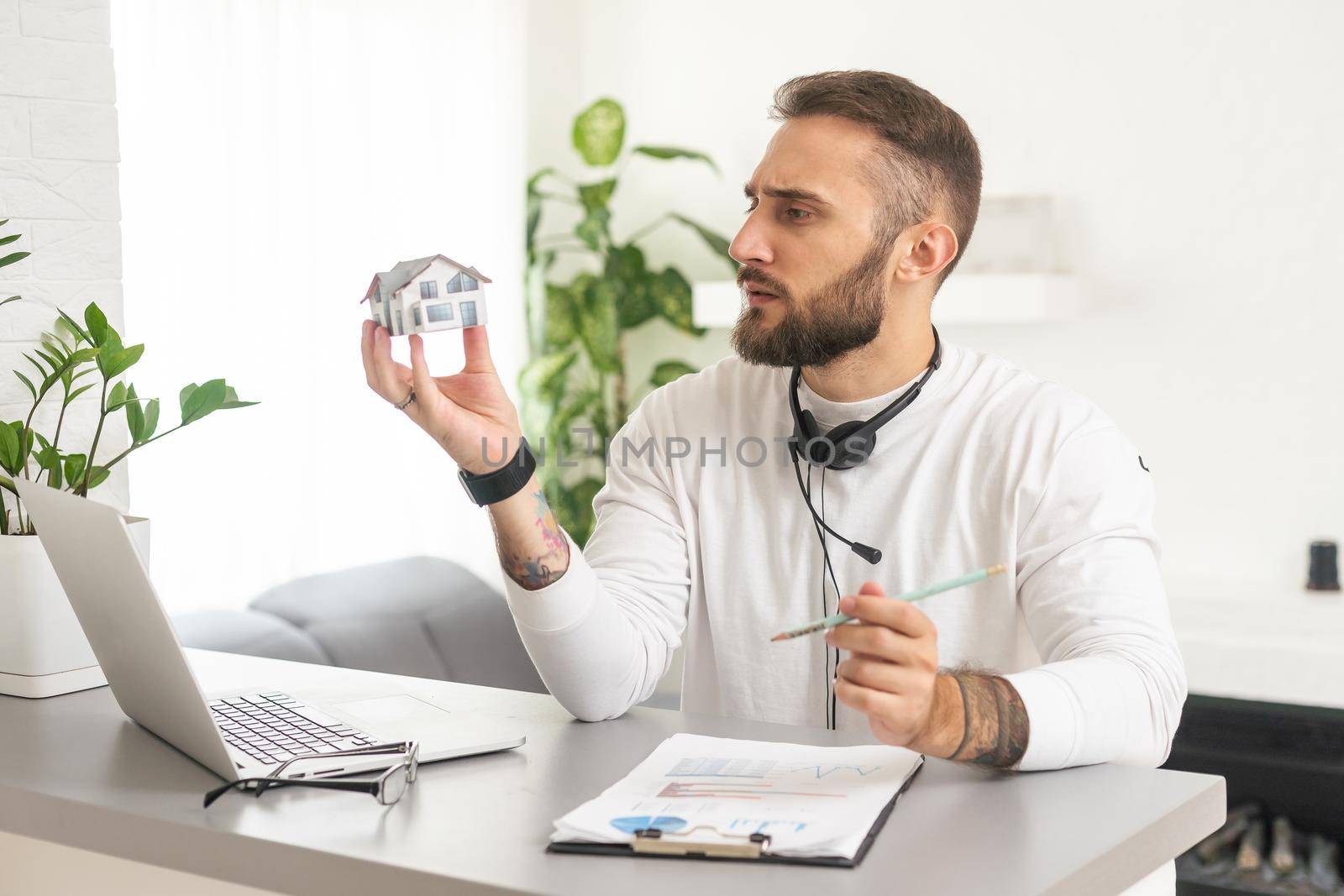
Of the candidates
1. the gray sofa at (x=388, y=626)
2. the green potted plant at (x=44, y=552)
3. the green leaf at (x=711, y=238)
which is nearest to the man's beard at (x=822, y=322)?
the green potted plant at (x=44, y=552)

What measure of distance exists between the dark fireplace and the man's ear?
1.74 m

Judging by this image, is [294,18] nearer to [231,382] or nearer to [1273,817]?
[231,382]

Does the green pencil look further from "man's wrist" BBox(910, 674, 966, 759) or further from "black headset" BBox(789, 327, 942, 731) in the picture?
"black headset" BBox(789, 327, 942, 731)

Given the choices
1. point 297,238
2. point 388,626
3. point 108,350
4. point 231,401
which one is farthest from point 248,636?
point 231,401

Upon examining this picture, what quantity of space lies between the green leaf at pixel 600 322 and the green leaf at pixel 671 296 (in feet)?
0.46

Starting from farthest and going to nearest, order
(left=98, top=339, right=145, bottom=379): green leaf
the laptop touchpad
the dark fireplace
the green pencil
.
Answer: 1. the dark fireplace
2. (left=98, top=339, right=145, bottom=379): green leaf
3. the laptop touchpad
4. the green pencil

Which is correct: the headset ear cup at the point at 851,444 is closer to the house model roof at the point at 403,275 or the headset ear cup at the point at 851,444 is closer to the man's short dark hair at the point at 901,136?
the man's short dark hair at the point at 901,136

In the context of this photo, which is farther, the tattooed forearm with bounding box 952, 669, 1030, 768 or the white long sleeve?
the white long sleeve

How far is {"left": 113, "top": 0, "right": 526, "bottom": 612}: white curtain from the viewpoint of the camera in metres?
2.93

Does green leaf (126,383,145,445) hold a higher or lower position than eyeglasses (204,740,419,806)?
higher

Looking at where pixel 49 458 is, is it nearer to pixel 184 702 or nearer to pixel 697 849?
pixel 184 702

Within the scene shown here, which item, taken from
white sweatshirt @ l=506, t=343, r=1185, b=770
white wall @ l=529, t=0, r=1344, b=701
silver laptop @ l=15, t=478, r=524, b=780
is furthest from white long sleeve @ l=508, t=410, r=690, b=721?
white wall @ l=529, t=0, r=1344, b=701

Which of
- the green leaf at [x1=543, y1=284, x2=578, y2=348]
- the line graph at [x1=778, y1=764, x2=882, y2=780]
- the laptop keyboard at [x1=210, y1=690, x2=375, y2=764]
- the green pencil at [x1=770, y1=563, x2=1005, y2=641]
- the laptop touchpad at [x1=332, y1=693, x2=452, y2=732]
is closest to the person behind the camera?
the green pencil at [x1=770, y1=563, x2=1005, y2=641]

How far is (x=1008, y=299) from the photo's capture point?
335cm
